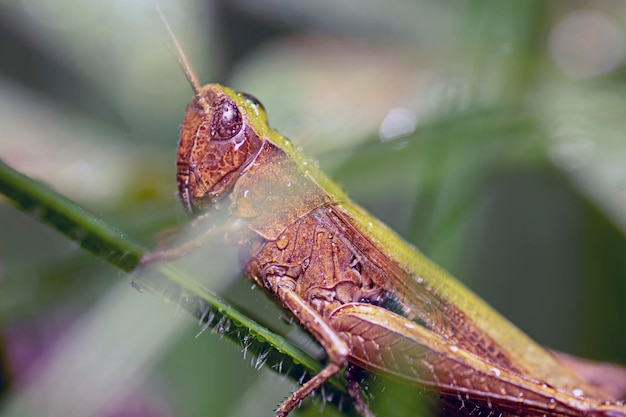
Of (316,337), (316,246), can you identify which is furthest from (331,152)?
(316,337)

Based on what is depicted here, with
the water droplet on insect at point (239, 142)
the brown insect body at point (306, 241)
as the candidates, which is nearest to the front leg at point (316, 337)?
the brown insect body at point (306, 241)

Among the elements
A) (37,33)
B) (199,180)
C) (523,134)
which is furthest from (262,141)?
(37,33)

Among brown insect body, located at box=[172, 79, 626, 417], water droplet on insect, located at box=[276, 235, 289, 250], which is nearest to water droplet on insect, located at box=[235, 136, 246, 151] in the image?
brown insect body, located at box=[172, 79, 626, 417]

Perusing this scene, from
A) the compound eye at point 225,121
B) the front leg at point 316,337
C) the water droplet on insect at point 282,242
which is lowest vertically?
the front leg at point 316,337

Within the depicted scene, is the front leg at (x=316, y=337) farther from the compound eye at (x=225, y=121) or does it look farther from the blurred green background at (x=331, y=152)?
the compound eye at (x=225, y=121)

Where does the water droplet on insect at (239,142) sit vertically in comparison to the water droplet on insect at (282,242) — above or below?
above
